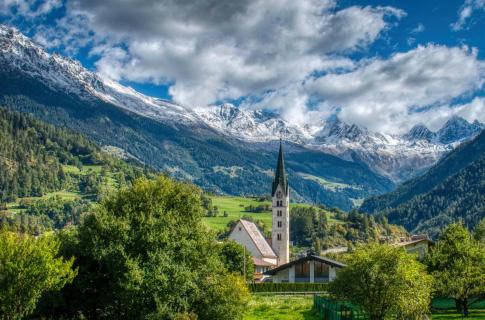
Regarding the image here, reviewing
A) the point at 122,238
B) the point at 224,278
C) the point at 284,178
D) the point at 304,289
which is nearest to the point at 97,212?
the point at 122,238

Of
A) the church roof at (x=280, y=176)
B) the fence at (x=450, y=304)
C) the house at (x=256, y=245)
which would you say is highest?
the church roof at (x=280, y=176)

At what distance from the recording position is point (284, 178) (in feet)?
539

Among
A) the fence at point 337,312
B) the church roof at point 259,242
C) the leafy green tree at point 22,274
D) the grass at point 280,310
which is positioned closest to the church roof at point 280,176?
the church roof at point 259,242

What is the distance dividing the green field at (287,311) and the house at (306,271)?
1219 inches

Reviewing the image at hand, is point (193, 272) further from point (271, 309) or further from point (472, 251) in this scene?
point (472, 251)

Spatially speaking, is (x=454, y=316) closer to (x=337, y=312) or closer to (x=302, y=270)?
(x=337, y=312)

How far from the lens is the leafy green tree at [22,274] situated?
45.6 metres

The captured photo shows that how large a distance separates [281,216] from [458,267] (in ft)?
338

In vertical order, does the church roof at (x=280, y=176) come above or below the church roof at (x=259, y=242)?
above

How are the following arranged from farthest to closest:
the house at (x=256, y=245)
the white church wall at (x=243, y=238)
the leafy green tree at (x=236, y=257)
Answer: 1. the white church wall at (x=243, y=238)
2. the house at (x=256, y=245)
3. the leafy green tree at (x=236, y=257)

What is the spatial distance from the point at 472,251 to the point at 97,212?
40.0 metres

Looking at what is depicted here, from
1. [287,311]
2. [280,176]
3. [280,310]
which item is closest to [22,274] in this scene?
[287,311]

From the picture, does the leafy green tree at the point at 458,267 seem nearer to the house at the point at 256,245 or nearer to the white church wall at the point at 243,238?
the house at the point at 256,245

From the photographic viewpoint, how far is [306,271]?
119 meters
